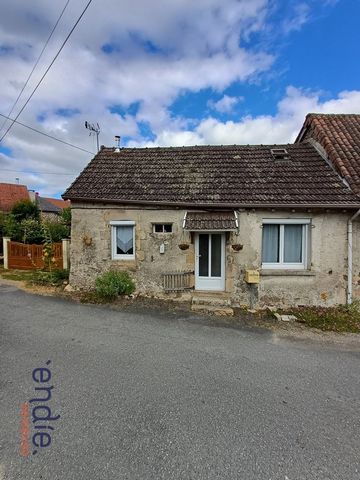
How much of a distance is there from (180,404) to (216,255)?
16.6 ft

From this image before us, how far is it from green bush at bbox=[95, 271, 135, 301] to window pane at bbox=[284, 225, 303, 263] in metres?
4.81

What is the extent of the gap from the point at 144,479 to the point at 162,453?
30 centimetres

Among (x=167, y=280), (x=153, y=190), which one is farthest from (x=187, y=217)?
(x=167, y=280)

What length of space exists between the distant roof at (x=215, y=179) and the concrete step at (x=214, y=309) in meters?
2.94

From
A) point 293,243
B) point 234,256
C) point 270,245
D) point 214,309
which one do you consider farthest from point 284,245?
point 214,309

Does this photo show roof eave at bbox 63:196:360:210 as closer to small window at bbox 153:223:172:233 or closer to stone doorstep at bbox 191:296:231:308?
small window at bbox 153:223:172:233

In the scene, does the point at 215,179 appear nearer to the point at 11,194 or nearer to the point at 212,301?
the point at 212,301

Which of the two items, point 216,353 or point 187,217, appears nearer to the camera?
point 216,353

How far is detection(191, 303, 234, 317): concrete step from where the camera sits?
675 centimetres

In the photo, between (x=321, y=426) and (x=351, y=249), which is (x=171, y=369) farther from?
(x=351, y=249)

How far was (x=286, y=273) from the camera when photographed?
7.26 meters

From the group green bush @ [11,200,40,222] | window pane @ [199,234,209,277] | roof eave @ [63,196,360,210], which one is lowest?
window pane @ [199,234,209,277]

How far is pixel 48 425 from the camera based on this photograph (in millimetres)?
2725

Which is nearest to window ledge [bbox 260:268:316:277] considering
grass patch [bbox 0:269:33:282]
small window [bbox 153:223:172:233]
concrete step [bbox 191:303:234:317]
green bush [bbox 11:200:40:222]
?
concrete step [bbox 191:303:234:317]
